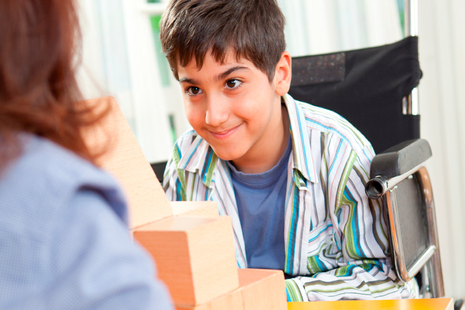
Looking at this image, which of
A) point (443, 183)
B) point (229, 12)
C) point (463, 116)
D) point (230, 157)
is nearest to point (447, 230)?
point (443, 183)

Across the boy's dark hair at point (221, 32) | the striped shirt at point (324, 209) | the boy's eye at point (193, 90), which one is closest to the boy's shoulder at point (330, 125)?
the striped shirt at point (324, 209)

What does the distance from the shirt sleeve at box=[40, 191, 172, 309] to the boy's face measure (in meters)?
0.72

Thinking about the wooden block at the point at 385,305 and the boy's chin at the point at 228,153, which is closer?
the wooden block at the point at 385,305

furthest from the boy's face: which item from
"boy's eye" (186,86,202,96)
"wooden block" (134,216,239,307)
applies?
"wooden block" (134,216,239,307)

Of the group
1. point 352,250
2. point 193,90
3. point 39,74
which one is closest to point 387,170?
point 352,250

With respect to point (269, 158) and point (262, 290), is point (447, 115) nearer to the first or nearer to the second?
point (269, 158)

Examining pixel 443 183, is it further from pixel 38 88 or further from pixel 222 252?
pixel 38 88

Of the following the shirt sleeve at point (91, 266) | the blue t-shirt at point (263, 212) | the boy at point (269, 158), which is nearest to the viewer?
the shirt sleeve at point (91, 266)

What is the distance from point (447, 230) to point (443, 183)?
7.1 inches

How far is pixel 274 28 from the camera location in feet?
3.70

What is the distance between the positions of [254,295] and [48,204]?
1.00 feet

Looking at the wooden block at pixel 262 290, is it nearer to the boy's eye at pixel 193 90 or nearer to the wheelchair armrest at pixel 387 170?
the wheelchair armrest at pixel 387 170

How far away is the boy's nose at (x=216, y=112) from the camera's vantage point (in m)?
0.99

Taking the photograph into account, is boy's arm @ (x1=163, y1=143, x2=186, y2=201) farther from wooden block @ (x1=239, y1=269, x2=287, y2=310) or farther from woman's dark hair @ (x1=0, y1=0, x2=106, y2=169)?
woman's dark hair @ (x1=0, y1=0, x2=106, y2=169)
